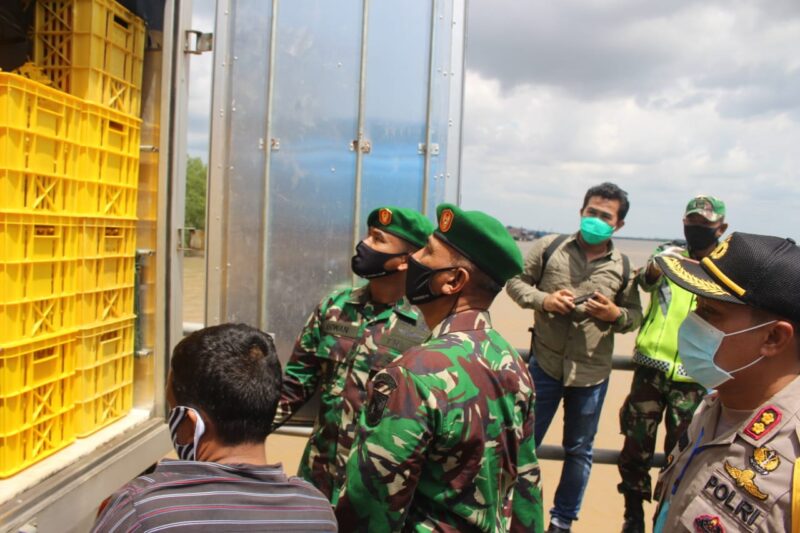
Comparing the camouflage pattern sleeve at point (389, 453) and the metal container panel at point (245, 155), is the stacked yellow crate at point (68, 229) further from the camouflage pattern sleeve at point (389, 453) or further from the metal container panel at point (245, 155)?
the camouflage pattern sleeve at point (389, 453)

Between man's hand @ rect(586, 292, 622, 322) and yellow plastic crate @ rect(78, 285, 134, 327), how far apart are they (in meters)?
2.18

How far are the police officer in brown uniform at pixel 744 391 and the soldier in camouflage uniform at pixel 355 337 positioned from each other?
1157 mm

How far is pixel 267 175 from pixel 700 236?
2.17m

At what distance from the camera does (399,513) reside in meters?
1.51

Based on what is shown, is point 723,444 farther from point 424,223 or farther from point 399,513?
point 424,223

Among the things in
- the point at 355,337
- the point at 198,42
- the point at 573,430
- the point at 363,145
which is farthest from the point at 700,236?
A: the point at 198,42

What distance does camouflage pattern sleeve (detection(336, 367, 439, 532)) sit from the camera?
1472 millimetres

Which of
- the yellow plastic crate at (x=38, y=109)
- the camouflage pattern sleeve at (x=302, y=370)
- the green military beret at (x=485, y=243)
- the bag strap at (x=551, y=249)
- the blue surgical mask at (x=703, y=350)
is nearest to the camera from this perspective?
the blue surgical mask at (x=703, y=350)

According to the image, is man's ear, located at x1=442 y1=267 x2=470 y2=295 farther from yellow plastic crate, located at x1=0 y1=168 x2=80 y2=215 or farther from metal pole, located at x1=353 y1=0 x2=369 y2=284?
yellow plastic crate, located at x1=0 y1=168 x2=80 y2=215

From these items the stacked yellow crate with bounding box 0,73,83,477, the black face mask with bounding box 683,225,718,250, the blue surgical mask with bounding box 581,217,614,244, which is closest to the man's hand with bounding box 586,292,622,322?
the blue surgical mask with bounding box 581,217,614,244

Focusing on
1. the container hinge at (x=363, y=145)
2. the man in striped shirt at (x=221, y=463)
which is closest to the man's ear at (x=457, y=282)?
the man in striped shirt at (x=221, y=463)

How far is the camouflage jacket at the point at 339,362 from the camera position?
240cm

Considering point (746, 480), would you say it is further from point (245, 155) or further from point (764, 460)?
point (245, 155)

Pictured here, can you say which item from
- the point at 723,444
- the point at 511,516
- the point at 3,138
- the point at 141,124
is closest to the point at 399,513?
the point at 511,516
